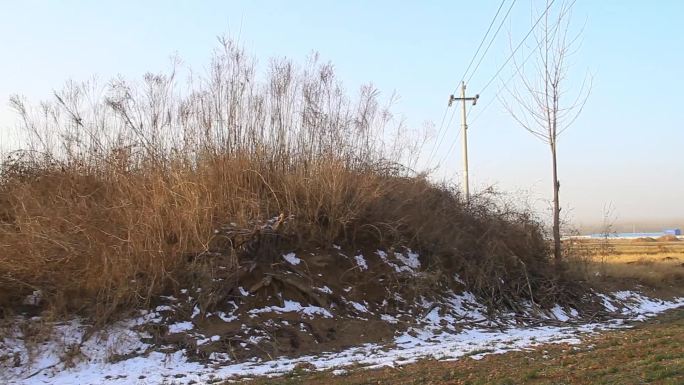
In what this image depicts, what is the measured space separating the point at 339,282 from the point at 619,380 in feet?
25.5

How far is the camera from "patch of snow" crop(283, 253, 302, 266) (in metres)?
13.0

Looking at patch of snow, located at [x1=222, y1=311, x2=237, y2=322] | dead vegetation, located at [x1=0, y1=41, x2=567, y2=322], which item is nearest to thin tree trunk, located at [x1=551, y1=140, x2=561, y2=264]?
dead vegetation, located at [x1=0, y1=41, x2=567, y2=322]

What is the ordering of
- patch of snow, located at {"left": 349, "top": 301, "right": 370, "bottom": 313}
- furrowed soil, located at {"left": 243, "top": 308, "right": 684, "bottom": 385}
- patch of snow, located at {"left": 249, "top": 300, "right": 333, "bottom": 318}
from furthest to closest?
patch of snow, located at {"left": 349, "top": 301, "right": 370, "bottom": 313}
patch of snow, located at {"left": 249, "top": 300, "right": 333, "bottom": 318}
furrowed soil, located at {"left": 243, "top": 308, "right": 684, "bottom": 385}

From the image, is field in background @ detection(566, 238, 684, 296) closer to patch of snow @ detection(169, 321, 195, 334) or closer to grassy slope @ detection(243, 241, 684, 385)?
grassy slope @ detection(243, 241, 684, 385)

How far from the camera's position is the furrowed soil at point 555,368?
6.10 meters

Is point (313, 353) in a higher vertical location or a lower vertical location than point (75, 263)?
lower

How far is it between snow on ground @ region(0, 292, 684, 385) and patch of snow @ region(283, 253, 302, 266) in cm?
137

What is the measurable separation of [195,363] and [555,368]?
5.59m

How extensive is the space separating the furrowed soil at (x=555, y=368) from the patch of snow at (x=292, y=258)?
16.6ft

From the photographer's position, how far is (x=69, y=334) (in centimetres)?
980

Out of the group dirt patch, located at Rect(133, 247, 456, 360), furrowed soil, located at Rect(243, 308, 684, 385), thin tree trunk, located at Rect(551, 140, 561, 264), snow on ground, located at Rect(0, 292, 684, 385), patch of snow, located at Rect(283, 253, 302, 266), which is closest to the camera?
furrowed soil, located at Rect(243, 308, 684, 385)

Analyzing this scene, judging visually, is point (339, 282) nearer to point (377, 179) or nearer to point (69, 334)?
point (377, 179)

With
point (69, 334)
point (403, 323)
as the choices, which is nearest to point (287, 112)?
point (403, 323)

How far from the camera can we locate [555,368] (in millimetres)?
6859
